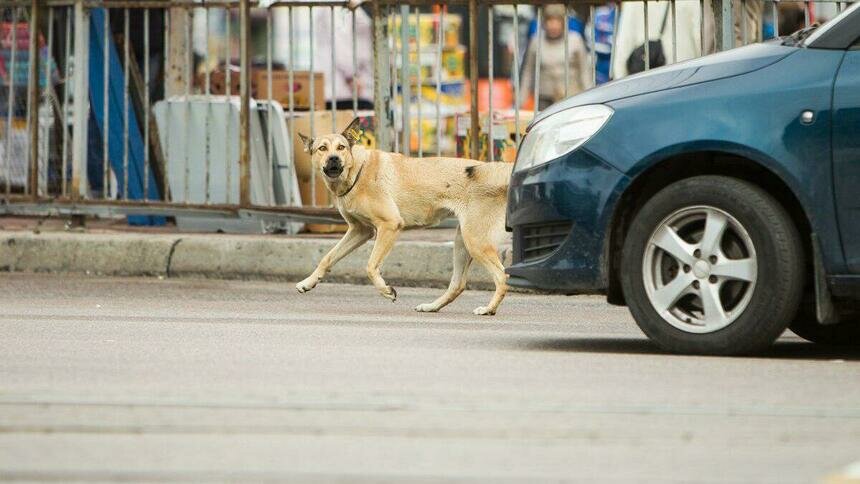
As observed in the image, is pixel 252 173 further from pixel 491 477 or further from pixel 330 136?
pixel 491 477

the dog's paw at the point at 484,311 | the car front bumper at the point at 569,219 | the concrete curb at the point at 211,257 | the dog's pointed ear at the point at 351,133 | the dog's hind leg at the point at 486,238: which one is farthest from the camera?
the concrete curb at the point at 211,257

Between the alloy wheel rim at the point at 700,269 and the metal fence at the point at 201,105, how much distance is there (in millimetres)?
4478

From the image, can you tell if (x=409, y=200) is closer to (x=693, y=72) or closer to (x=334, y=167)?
(x=334, y=167)

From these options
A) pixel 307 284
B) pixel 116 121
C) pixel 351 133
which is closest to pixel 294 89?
pixel 116 121

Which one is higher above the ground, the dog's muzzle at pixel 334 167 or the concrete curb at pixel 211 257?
the dog's muzzle at pixel 334 167

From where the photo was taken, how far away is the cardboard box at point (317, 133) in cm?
1301

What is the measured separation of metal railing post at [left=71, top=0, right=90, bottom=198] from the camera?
12750mm

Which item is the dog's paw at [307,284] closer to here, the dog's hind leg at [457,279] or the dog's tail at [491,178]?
the dog's hind leg at [457,279]

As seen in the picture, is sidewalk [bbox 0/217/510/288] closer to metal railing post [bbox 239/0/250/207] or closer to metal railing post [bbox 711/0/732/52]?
metal railing post [bbox 239/0/250/207]

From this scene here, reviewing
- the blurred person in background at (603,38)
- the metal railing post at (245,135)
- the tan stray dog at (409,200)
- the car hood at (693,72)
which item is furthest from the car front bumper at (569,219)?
the blurred person in background at (603,38)

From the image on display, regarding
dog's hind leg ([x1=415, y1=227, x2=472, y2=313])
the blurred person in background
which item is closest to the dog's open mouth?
dog's hind leg ([x1=415, y1=227, x2=472, y2=313])

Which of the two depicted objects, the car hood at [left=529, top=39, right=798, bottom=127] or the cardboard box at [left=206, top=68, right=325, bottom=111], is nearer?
the car hood at [left=529, top=39, right=798, bottom=127]

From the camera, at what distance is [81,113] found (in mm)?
12852

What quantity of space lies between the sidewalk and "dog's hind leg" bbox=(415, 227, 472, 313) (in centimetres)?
112
